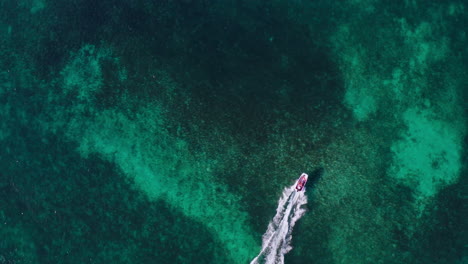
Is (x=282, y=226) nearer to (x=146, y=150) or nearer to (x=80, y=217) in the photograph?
(x=146, y=150)

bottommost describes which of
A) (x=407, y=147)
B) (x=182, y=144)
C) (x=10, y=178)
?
(x=10, y=178)

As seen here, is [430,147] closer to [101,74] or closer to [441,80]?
[441,80]

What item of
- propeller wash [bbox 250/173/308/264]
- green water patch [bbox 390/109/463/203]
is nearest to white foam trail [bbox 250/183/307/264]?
propeller wash [bbox 250/173/308/264]

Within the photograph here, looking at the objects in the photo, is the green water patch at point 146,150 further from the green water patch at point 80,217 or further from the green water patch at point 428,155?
the green water patch at point 428,155

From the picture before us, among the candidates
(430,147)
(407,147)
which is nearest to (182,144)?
(407,147)

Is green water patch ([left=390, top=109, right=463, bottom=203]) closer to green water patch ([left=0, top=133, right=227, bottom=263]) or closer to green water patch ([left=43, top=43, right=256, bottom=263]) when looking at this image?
green water patch ([left=43, top=43, right=256, bottom=263])
